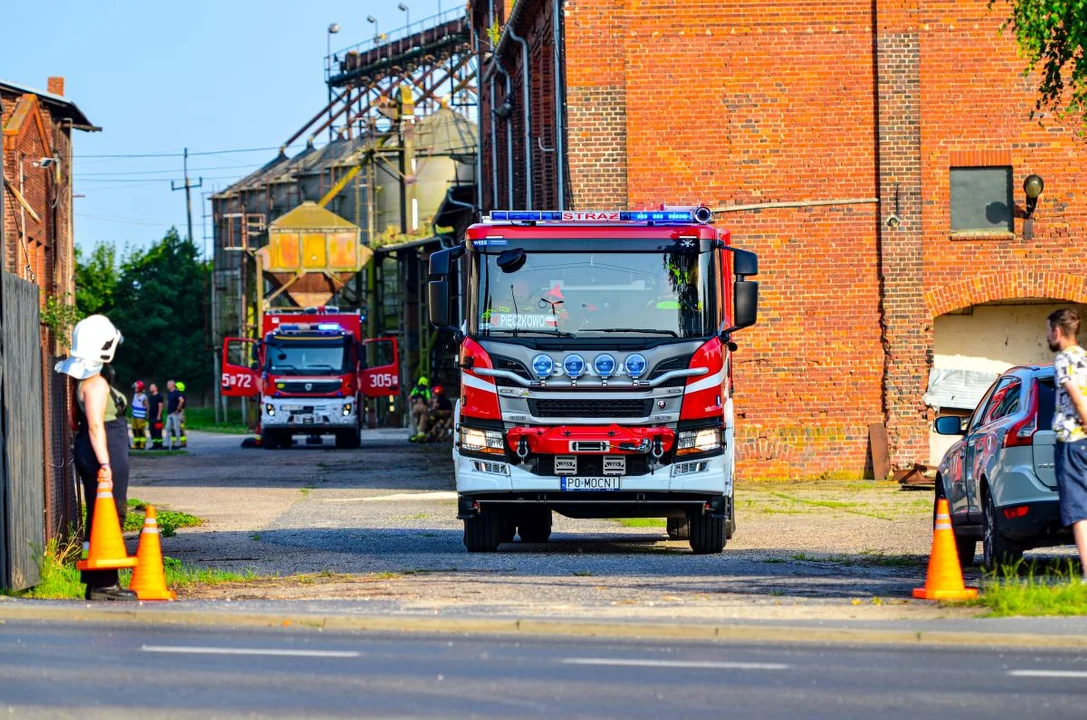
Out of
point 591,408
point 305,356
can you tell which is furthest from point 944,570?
point 305,356

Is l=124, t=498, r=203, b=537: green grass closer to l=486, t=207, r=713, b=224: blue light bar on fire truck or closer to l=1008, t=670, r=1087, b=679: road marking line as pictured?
l=486, t=207, r=713, b=224: blue light bar on fire truck

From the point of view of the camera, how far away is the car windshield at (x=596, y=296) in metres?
15.2

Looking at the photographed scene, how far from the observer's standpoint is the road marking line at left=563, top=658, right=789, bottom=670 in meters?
8.81

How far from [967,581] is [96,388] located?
21.5 feet

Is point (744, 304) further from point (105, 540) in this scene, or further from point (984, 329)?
point (984, 329)

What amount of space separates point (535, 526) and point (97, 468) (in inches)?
241

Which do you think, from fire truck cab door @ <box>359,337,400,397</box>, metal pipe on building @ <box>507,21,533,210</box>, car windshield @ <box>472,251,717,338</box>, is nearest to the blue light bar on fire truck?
car windshield @ <box>472,251,717,338</box>

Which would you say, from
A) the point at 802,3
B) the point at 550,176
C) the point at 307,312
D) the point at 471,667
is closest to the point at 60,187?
the point at 307,312

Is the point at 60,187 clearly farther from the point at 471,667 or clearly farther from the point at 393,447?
the point at 471,667

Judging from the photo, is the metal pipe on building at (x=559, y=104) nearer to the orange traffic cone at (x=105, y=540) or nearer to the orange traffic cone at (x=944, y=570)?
the orange traffic cone at (x=944, y=570)

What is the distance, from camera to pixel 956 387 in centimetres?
2675

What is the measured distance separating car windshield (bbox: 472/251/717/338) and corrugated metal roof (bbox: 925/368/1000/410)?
1205 cm

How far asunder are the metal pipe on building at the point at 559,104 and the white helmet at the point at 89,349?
1531 centimetres

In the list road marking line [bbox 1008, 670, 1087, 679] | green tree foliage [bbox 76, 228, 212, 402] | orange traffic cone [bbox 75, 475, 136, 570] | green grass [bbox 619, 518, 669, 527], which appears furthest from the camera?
green tree foliage [bbox 76, 228, 212, 402]
